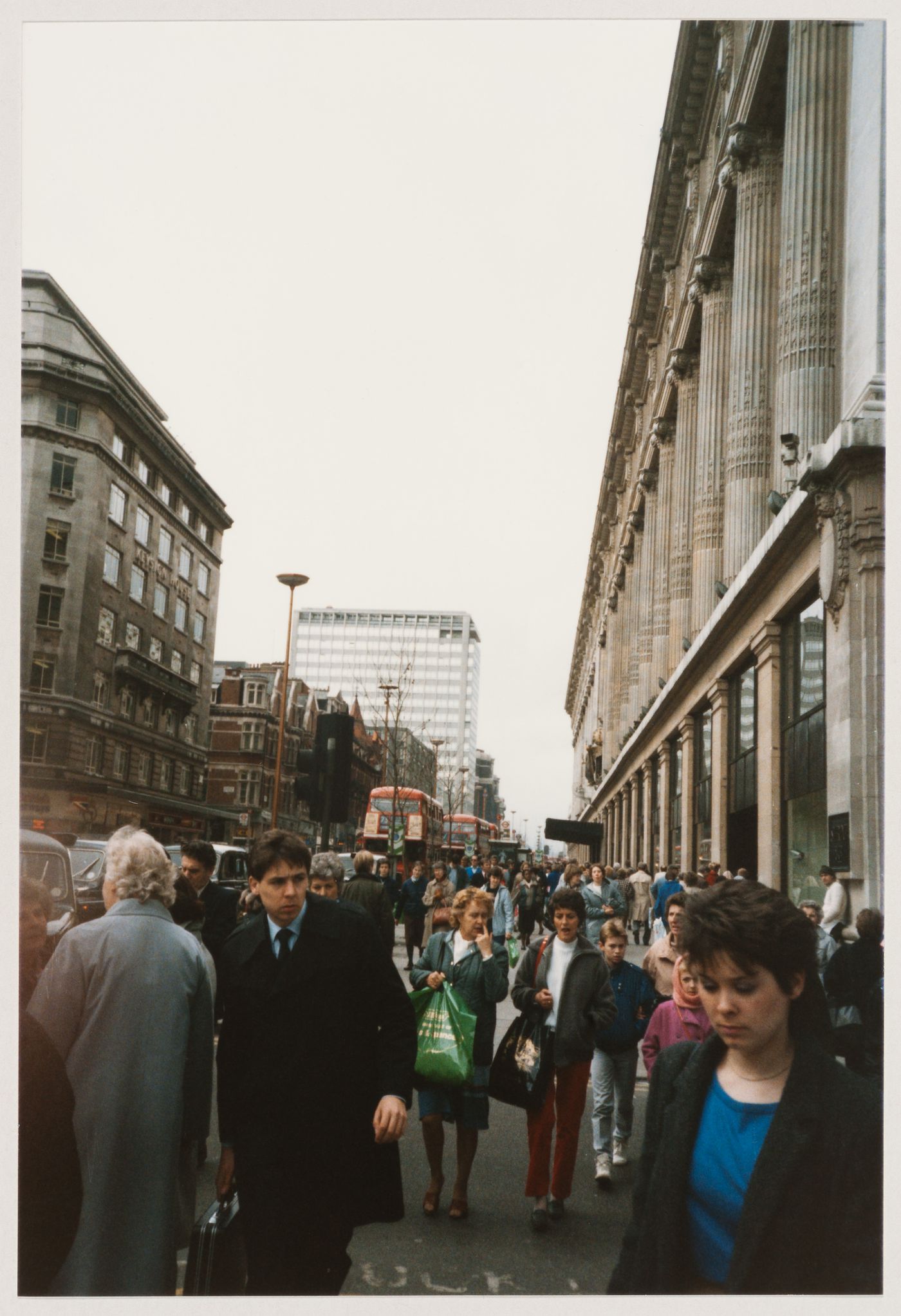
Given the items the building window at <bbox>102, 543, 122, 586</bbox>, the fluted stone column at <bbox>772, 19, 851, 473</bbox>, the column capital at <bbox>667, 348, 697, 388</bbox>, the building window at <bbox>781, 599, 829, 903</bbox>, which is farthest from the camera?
the column capital at <bbox>667, 348, 697, 388</bbox>

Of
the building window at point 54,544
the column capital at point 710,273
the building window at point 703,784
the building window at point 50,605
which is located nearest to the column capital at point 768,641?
the building window at point 703,784

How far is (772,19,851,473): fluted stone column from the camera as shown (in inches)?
715

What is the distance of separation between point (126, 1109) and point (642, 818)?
3909 cm

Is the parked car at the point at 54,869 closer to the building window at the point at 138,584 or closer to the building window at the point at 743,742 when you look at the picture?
the building window at the point at 743,742

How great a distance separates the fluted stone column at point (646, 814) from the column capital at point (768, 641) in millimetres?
20247

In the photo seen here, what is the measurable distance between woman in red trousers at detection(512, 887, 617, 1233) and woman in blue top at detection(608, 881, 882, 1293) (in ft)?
13.7

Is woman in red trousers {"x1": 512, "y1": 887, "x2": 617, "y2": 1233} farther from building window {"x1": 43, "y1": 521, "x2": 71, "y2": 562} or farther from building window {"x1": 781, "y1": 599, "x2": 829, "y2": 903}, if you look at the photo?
building window {"x1": 43, "y1": 521, "x2": 71, "y2": 562}

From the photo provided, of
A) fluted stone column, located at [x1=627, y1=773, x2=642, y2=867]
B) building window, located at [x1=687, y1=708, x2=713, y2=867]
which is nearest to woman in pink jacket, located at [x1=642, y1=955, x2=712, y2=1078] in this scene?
building window, located at [x1=687, y1=708, x2=713, y2=867]

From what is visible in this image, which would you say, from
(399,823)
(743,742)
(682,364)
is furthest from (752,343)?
(399,823)

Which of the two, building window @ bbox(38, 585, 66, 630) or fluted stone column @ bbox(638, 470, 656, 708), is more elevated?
fluted stone column @ bbox(638, 470, 656, 708)

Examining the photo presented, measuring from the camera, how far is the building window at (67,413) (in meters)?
12.4

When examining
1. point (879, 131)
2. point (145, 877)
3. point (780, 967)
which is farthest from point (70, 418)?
point (780, 967)

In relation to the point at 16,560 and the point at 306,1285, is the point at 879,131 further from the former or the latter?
the point at 306,1285

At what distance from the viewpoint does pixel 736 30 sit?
2514 centimetres
